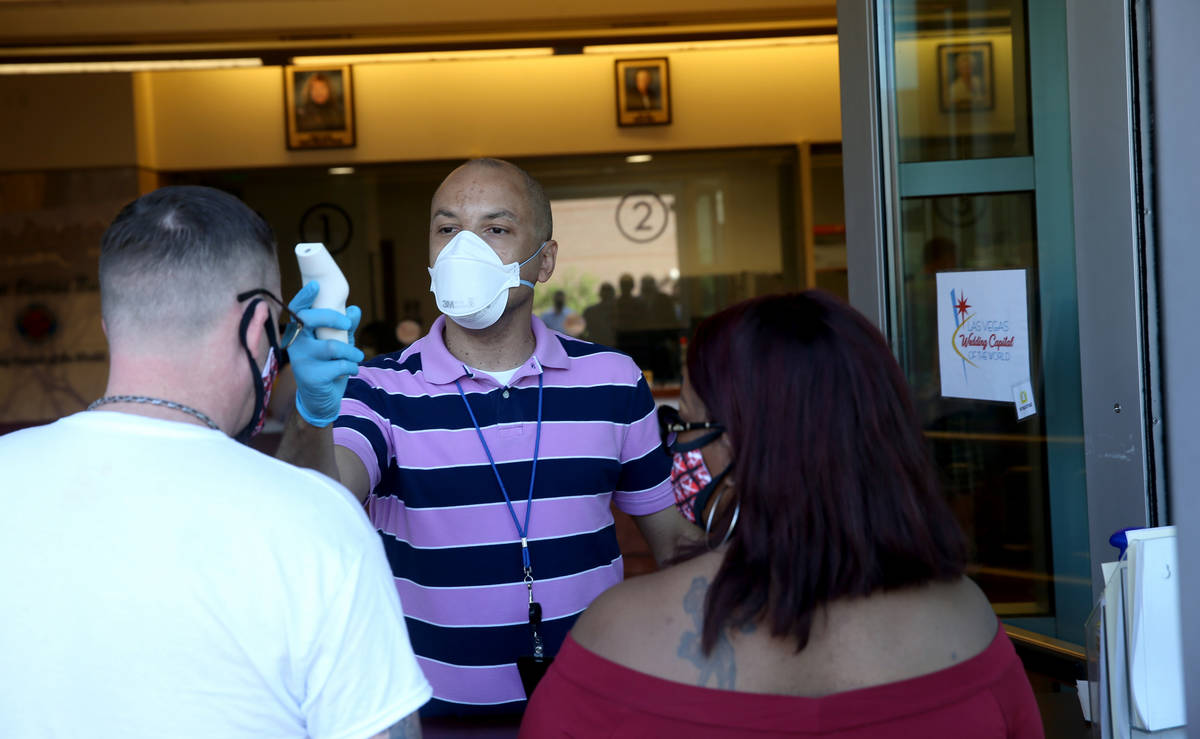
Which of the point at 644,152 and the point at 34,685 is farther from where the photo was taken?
the point at 644,152

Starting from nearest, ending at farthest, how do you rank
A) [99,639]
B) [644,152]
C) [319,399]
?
[99,639] → [319,399] → [644,152]

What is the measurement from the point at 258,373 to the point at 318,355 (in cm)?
28

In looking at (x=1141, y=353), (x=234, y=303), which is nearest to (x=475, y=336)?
(x=234, y=303)

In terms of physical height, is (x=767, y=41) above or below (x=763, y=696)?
above

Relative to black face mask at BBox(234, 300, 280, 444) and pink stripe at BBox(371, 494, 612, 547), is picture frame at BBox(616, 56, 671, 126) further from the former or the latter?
black face mask at BBox(234, 300, 280, 444)

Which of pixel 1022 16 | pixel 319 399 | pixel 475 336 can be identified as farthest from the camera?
pixel 1022 16

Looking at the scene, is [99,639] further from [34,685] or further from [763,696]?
[763,696]

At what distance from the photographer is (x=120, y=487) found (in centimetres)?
94

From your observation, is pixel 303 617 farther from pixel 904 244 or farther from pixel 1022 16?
pixel 1022 16

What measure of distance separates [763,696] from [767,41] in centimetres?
575

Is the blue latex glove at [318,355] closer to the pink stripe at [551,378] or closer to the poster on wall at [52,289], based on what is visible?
the pink stripe at [551,378]

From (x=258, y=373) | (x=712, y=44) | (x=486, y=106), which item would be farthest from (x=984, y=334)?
(x=486, y=106)

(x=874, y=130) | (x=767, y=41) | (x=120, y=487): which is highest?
(x=767, y=41)

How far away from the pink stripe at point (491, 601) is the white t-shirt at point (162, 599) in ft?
2.64
